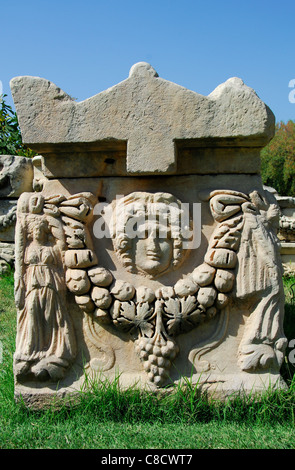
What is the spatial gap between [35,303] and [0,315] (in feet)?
5.59

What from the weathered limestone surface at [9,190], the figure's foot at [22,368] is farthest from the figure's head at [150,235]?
the weathered limestone surface at [9,190]

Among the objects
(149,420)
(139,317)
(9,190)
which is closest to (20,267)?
(139,317)

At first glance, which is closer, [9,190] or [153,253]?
[153,253]

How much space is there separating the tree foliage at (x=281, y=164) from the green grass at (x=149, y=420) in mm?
17278

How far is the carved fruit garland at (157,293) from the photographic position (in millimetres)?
2580

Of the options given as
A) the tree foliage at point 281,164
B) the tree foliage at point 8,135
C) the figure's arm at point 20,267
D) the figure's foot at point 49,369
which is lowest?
the figure's foot at point 49,369

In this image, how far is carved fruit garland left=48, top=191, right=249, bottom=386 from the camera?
2.58 meters

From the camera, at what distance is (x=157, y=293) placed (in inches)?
103

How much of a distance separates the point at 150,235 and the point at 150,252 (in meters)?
0.10

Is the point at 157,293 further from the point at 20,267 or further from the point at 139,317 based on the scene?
the point at 20,267

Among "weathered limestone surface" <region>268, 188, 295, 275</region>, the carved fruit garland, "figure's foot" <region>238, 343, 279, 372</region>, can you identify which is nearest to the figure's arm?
the carved fruit garland

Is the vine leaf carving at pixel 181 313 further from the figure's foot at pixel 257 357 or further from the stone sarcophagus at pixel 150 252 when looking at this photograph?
the figure's foot at pixel 257 357

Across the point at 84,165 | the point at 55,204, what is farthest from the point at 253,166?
the point at 55,204

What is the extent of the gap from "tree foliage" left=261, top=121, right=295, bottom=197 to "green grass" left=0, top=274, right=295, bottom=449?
1728cm
